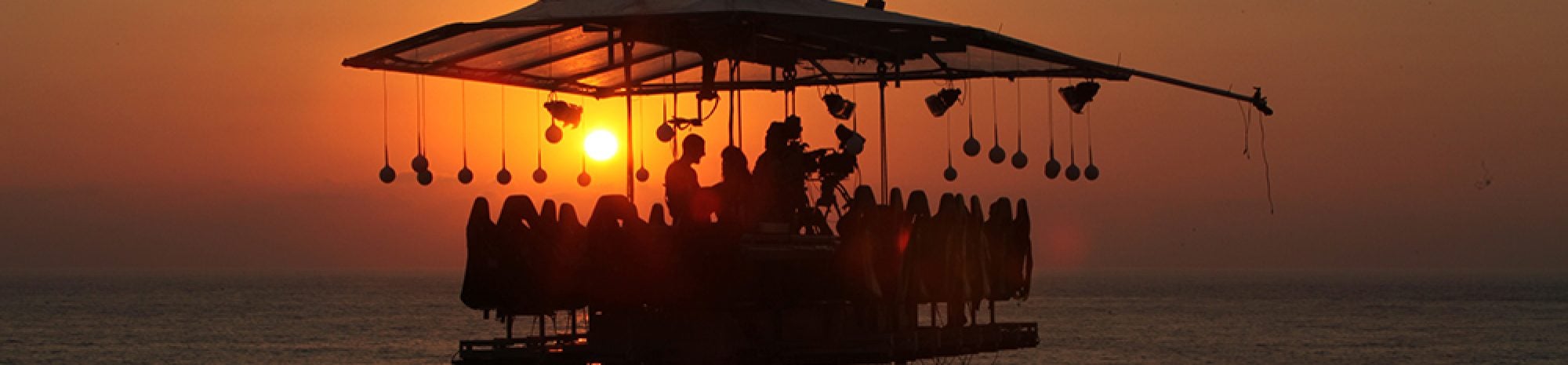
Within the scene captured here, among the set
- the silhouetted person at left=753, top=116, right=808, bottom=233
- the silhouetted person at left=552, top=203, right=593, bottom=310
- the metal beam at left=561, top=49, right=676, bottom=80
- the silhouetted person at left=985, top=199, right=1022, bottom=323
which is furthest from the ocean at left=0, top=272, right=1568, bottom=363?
the silhouetted person at left=552, top=203, right=593, bottom=310

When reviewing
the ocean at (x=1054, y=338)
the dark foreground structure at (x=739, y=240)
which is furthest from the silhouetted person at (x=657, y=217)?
the ocean at (x=1054, y=338)

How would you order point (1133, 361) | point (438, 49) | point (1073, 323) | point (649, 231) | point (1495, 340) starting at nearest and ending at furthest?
1. point (649, 231)
2. point (438, 49)
3. point (1133, 361)
4. point (1495, 340)
5. point (1073, 323)

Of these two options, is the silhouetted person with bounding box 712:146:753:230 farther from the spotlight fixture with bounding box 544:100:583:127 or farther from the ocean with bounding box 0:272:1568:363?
the ocean with bounding box 0:272:1568:363

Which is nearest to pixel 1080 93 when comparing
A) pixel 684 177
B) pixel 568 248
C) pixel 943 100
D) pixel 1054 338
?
pixel 943 100

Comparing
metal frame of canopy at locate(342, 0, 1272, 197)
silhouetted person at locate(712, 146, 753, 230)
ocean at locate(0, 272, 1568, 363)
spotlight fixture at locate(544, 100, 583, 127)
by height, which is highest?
metal frame of canopy at locate(342, 0, 1272, 197)

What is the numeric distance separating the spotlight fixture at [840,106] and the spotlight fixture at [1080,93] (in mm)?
3398

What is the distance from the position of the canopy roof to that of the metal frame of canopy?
0.03 m

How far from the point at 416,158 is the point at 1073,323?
494ft

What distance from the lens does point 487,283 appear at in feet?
97.6

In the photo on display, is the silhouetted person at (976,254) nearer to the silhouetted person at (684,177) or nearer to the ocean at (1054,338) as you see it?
the silhouetted person at (684,177)

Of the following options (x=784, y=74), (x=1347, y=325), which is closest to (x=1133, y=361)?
(x=1347, y=325)

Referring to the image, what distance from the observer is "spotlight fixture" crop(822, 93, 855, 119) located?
1416 inches

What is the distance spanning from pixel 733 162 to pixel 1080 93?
7.24 meters

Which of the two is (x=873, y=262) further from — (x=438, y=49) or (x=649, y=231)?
(x=438, y=49)
